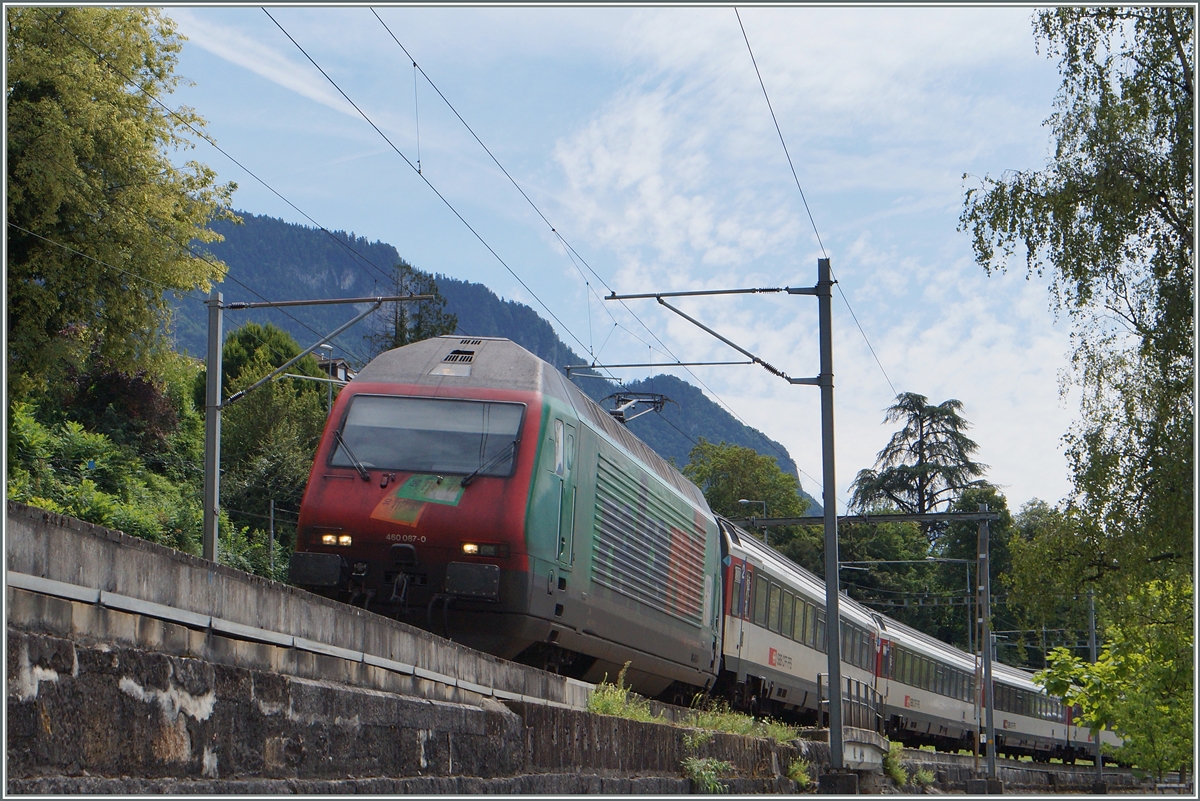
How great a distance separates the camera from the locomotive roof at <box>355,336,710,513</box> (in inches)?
559

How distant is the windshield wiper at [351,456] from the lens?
13.6 m

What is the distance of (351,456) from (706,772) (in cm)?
477

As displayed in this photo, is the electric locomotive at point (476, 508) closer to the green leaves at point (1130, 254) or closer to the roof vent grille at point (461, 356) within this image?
the roof vent grille at point (461, 356)

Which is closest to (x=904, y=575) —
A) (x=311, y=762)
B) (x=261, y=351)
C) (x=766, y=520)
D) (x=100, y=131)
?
(x=261, y=351)

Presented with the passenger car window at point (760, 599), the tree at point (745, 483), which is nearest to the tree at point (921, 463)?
the tree at point (745, 483)

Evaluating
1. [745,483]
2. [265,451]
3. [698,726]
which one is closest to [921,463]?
[745,483]

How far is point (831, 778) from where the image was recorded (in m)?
18.4

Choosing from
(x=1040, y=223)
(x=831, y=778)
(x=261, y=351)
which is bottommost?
(x=831, y=778)

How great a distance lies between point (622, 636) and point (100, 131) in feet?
52.2

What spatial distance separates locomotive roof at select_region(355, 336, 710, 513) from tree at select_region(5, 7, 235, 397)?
37.3 feet

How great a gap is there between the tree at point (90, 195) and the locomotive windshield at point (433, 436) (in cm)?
1229

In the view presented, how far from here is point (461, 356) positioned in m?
14.9

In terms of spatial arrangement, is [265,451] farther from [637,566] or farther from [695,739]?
[695,739]

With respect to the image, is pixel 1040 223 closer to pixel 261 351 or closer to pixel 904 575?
pixel 261 351
